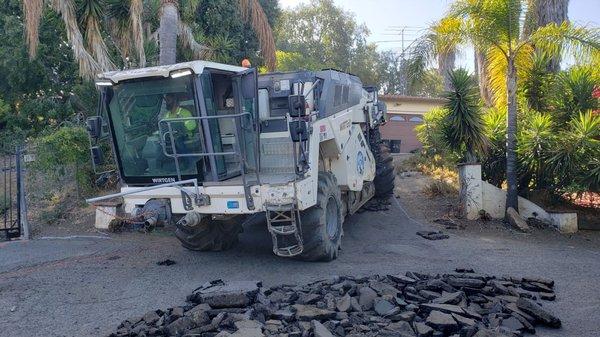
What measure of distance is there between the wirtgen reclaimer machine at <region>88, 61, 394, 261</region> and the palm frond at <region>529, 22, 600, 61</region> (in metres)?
5.65

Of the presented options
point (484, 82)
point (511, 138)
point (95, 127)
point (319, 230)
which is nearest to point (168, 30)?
point (95, 127)

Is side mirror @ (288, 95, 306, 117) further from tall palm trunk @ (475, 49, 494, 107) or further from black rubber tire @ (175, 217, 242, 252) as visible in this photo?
tall palm trunk @ (475, 49, 494, 107)

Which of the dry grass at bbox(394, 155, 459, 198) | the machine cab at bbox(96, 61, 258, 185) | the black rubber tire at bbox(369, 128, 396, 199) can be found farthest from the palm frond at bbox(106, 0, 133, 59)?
the dry grass at bbox(394, 155, 459, 198)

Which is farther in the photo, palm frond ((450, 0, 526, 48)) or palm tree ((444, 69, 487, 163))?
palm tree ((444, 69, 487, 163))

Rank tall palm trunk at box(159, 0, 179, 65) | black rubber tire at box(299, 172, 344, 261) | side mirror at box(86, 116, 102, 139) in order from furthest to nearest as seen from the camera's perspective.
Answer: tall palm trunk at box(159, 0, 179, 65) < black rubber tire at box(299, 172, 344, 261) < side mirror at box(86, 116, 102, 139)

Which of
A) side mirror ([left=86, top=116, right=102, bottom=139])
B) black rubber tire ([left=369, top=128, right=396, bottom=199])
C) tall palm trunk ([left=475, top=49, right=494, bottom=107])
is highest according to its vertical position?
tall palm trunk ([left=475, top=49, right=494, bottom=107])

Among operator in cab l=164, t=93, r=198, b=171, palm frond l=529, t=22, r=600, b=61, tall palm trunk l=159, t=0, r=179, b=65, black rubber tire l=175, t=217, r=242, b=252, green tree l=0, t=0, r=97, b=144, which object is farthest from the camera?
green tree l=0, t=0, r=97, b=144

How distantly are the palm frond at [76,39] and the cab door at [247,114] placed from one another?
644cm

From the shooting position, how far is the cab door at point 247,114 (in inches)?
300

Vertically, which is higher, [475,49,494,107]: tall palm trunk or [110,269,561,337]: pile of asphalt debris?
[475,49,494,107]: tall palm trunk

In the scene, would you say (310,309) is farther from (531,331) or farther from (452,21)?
(452,21)

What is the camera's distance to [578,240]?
11.4 meters

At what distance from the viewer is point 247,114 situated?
7.73 meters

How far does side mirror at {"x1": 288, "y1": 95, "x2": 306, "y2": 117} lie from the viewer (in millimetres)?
7469
